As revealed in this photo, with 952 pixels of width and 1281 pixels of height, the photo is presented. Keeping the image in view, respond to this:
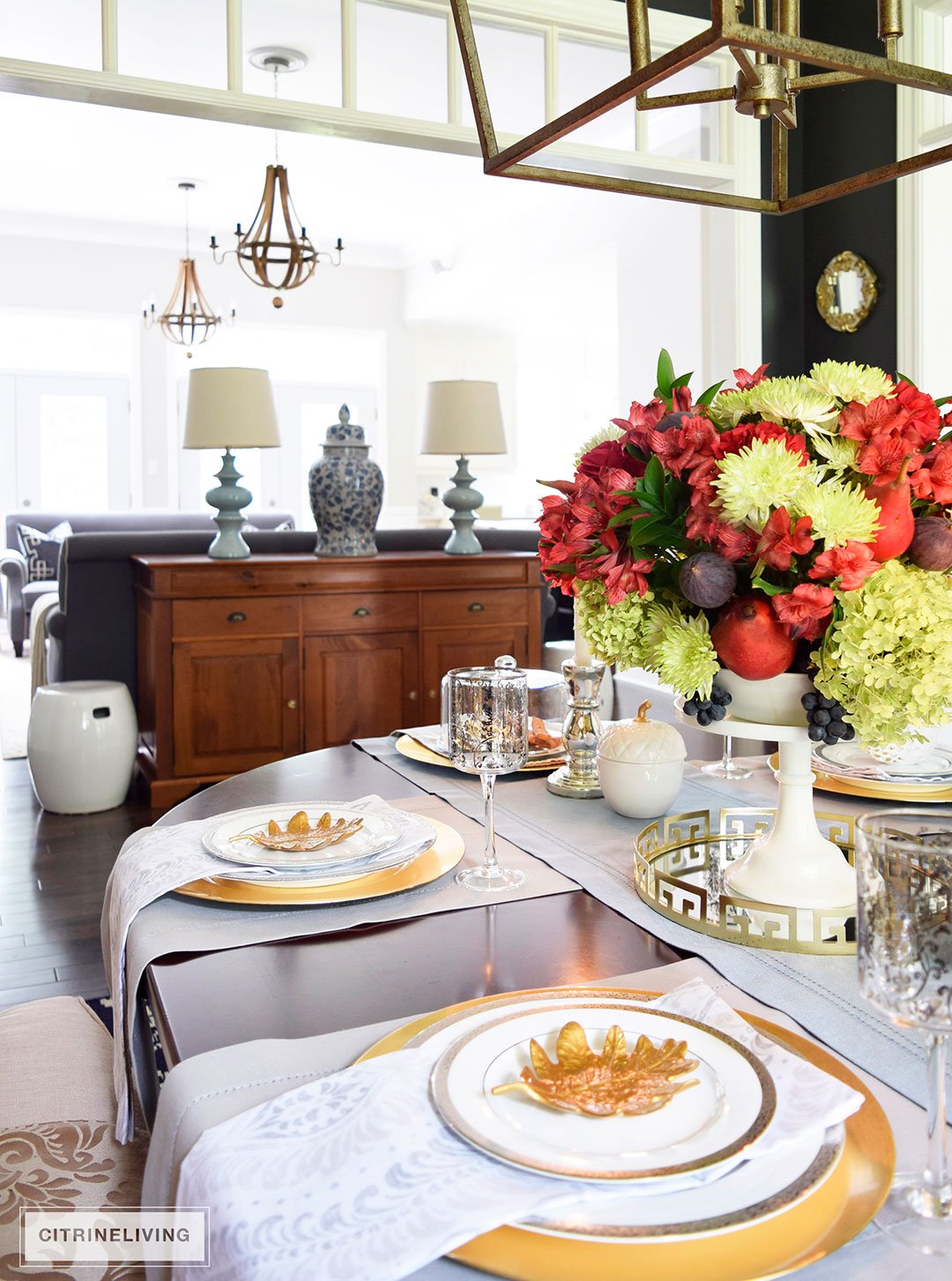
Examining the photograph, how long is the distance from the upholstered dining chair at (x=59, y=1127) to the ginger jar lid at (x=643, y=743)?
25.1 inches

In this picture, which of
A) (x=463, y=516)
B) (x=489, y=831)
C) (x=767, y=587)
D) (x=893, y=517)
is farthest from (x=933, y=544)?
(x=463, y=516)

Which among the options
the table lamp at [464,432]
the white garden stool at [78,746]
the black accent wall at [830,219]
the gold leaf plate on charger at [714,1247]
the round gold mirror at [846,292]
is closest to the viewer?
the gold leaf plate on charger at [714,1247]

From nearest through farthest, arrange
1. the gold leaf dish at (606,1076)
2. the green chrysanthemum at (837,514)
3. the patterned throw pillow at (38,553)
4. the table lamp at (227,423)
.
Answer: the gold leaf dish at (606,1076)
the green chrysanthemum at (837,514)
the table lamp at (227,423)
the patterned throw pillow at (38,553)

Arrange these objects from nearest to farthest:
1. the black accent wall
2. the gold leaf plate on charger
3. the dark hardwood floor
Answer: the gold leaf plate on charger
the dark hardwood floor
the black accent wall

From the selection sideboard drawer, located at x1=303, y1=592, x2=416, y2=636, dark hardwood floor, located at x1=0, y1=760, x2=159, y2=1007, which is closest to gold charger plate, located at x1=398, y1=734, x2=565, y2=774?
dark hardwood floor, located at x1=0, y1=760, x2=159, y2=1007

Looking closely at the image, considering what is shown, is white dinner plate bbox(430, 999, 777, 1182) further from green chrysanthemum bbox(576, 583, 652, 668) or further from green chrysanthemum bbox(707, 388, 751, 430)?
green chrysanthemum bbox(707, 388, 751, 430)

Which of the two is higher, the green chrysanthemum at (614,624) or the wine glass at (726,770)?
the green chrysanthemum at (614,624)

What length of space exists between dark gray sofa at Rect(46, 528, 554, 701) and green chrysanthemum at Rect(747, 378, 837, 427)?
133 inches

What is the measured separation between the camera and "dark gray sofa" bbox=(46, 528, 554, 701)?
4.28 metres

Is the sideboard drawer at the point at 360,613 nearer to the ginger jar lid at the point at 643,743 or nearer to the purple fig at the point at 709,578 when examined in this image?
the ginger jar lid at the point at 643,743

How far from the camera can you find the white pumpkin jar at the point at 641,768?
4.24 feet

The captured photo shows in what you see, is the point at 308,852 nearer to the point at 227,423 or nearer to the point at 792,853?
the point at 792,853

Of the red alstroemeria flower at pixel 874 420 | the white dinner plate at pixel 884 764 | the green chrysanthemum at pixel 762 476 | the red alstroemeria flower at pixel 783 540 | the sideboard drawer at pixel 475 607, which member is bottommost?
the white dinner plate at pixel 884 764

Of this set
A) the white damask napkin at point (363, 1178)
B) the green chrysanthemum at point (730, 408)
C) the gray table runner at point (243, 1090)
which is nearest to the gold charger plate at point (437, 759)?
the green chrysanthemum at point (730, 408)
